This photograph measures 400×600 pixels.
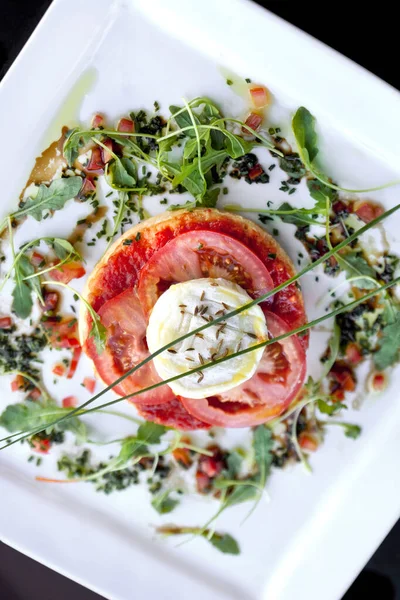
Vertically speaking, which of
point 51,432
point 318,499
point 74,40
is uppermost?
point 74,40

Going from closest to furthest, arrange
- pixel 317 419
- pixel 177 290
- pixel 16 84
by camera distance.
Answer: pixel 177 290 < pixel 16 84 < pixel 317 419

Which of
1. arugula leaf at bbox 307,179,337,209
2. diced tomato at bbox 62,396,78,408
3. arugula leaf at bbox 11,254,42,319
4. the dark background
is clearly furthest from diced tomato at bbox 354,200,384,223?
diced tomato at bbox 62,396,78,408

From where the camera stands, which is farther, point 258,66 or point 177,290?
point 258,66

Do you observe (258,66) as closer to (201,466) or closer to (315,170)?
(315,170)

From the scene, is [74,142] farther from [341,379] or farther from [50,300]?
[341,379]

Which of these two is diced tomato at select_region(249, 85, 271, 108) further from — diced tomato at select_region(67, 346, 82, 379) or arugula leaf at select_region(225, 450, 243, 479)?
arugula leaf at select_region(225, 450, 243, 479)

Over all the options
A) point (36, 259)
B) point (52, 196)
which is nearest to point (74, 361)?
point (36, 259)

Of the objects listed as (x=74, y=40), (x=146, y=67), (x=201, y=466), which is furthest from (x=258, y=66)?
(x=201, y=466)
